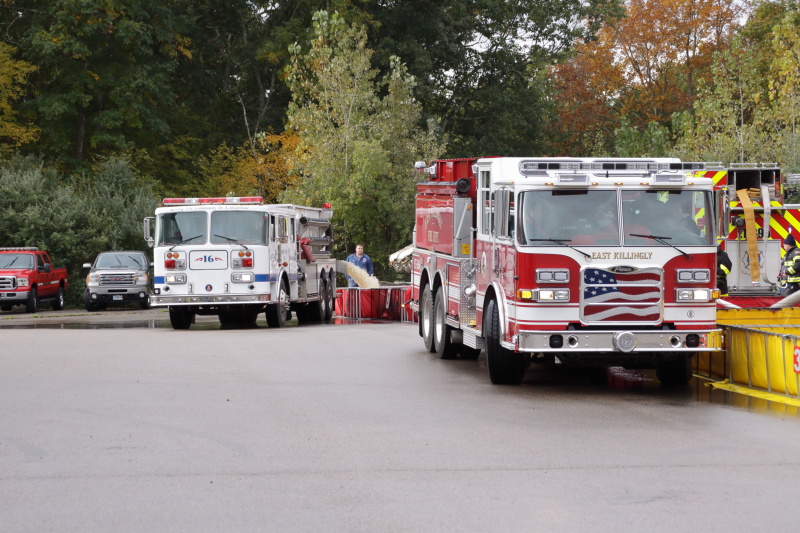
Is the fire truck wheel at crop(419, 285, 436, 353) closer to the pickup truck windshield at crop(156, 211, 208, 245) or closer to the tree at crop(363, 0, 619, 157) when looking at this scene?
the pickup truck windshield at crop(156, 211, 208, 245)

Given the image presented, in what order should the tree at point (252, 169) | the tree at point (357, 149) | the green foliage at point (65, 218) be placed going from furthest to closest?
the tree at point (252, 169) < the green foliage at point (65, 218) < the tree at point (357, 149)

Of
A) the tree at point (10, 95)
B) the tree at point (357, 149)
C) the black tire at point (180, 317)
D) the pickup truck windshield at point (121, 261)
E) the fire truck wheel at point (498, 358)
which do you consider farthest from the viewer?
the tree at point (10, 95)

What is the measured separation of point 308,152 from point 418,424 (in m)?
33.5

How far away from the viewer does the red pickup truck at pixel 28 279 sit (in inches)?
1399

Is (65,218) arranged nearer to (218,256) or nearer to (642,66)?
(218,256)

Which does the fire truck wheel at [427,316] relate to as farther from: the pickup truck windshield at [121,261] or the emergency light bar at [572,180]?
the pickup truck windshield at [121,261]

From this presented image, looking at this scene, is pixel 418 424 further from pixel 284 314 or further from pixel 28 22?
pixel 28 22

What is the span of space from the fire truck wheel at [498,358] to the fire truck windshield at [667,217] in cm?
187

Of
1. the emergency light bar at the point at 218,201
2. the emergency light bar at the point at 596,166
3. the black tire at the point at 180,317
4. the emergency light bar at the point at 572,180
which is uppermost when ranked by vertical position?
the emergency light bar at the point at 218,201

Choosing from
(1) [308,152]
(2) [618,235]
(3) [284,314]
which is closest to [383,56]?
(1) [308,152]

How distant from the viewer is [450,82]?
5697 centimetres

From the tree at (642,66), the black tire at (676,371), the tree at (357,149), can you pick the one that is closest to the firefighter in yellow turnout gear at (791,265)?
the black tire at (676,371)

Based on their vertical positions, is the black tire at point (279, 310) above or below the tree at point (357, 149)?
below

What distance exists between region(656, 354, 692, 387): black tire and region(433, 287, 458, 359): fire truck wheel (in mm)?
3882
